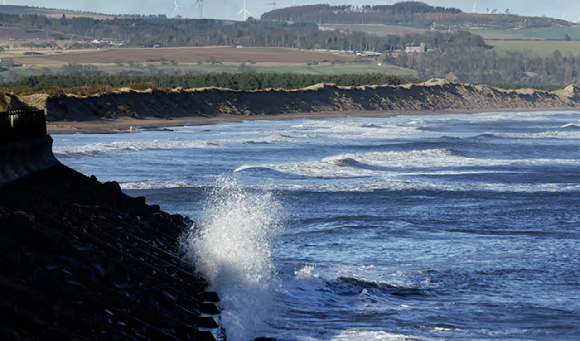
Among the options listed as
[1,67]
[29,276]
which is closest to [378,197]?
[29,276]

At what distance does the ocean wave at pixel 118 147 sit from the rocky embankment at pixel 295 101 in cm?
1518

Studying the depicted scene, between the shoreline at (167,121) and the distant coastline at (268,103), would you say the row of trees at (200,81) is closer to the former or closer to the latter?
the distant coastline at (268,103)

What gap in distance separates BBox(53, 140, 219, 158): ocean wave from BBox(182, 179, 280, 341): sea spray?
1992 centimetres

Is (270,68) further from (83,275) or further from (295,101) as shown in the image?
(83,275)

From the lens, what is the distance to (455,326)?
945cm

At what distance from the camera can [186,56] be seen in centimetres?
17562

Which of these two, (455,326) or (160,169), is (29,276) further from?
(160,169)

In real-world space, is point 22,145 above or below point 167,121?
above

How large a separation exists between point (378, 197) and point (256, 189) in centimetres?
370

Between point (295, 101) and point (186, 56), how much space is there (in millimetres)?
98421

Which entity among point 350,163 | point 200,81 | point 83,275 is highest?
point 83,275

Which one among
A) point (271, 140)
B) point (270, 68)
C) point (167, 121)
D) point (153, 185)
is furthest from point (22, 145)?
point (270, 68)

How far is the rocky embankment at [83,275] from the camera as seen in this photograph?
6070 millimetres

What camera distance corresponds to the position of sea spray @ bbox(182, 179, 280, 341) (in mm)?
9023
